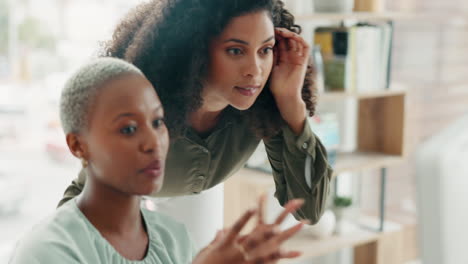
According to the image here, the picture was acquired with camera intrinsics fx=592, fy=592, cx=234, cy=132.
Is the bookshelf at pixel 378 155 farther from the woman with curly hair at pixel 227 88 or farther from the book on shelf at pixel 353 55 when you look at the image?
the woman with curly hair at pixel 227 88

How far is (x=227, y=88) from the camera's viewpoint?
0.39m

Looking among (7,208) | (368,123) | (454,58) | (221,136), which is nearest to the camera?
(221,136)

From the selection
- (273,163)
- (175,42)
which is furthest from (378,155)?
(175,42)

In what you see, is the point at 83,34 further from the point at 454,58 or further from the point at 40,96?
the point at 454,58

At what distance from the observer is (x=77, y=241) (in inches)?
13.0

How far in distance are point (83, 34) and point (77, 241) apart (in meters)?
0.17

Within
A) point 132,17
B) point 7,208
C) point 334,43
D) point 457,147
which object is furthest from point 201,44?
point 334,43

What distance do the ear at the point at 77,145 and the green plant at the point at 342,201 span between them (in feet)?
4.93

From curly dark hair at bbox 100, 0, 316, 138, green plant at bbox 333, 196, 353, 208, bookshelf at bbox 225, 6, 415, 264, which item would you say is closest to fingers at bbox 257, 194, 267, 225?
curly dark hair at bbox 100, 0, 316, 138

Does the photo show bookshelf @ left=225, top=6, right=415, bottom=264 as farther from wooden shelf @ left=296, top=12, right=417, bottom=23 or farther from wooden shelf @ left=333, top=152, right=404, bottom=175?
wooden shelf @ left=296, top=12, right=417, bottom=23

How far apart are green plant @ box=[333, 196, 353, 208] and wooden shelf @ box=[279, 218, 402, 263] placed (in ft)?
0.29

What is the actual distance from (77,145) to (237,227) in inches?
3.8

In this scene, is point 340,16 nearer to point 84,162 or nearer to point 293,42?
point 293,42

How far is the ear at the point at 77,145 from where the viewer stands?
32 centimetres
